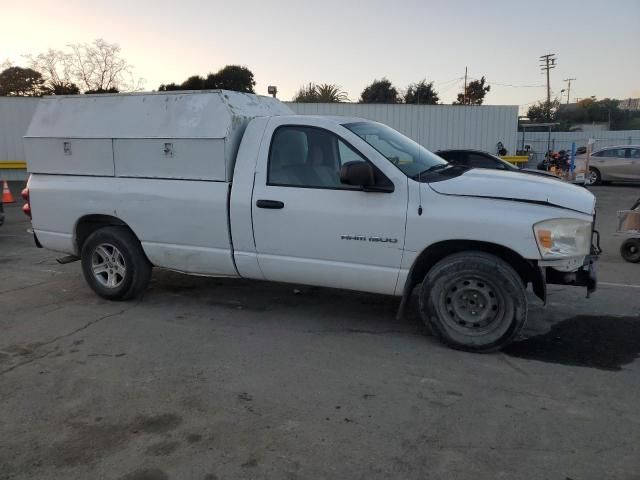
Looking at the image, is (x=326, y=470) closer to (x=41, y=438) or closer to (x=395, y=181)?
(x=41, y=438)

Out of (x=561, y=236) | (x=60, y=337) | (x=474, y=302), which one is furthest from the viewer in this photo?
(x=60, y=337)

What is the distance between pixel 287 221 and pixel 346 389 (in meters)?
1.73

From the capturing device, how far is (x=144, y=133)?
18.4 ft

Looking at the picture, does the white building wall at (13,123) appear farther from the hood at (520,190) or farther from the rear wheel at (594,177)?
the hood at (520,190)

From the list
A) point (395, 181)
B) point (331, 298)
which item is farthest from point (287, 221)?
point (331, 298)

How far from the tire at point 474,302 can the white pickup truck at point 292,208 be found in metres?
0.01

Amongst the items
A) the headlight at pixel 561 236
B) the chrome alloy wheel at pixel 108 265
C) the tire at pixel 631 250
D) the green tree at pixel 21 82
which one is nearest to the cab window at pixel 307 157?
the headlight at pixel 561 236

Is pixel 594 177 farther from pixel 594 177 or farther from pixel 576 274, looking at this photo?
pixel 576 274

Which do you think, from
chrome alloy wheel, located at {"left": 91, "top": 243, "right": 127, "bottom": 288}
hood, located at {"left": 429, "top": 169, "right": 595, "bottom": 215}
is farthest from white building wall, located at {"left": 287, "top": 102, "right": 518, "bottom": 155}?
hood, located at {"left": 429, "top": 169, "right": 595, "bottom": 215}

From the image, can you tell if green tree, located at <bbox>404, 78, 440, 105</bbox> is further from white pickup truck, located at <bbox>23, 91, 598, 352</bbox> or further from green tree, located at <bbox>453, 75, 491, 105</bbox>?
white pickup truck, located at <bbox>23, 91, 598, 352</bbox>

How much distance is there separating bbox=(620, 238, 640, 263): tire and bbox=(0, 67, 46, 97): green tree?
45.1 m

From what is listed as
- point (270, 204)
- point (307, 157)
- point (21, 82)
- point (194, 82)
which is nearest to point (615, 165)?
point (307, 157)

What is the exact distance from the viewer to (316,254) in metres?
5.00

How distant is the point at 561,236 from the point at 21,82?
49.6 metres
